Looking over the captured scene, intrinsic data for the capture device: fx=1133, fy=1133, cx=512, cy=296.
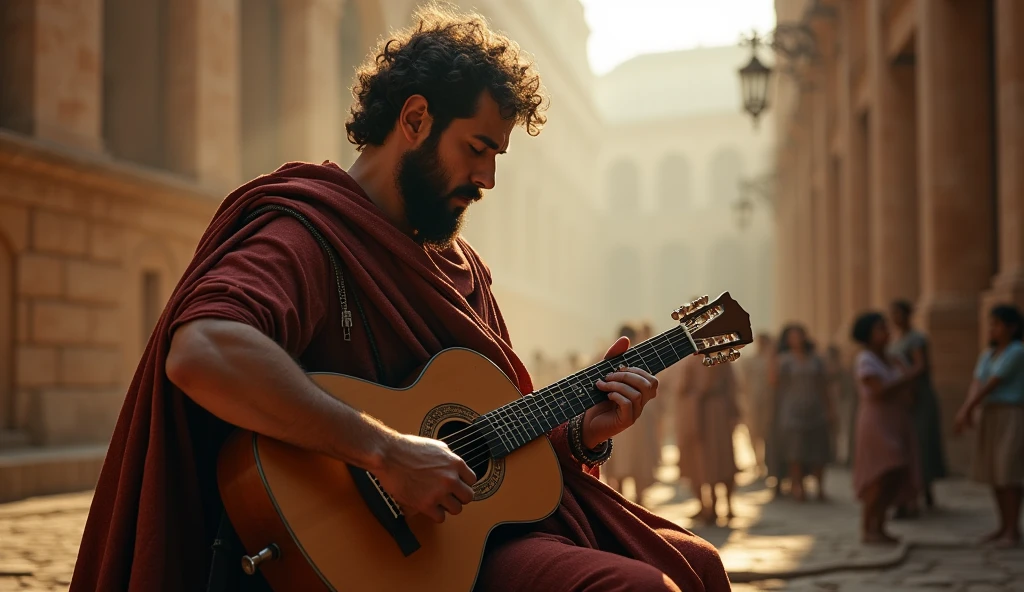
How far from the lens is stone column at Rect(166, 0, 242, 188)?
17250 millimetres

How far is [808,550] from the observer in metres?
8.13

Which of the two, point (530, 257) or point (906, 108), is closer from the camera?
point (906, 108)

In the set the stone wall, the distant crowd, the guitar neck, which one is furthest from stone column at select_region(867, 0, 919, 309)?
the guitar neck

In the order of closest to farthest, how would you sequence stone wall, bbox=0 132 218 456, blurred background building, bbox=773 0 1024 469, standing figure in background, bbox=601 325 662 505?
blurred background building, bbox=773 0 1024 469 → standing figure in background, bbox=601 325 662 505 → stone wall, bbox=0 132 218 456

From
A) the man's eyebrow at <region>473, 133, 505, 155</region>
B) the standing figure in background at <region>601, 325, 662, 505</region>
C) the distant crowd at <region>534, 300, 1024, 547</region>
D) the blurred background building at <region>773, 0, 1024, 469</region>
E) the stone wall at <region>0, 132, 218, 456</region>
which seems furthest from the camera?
the stone wall at <region>0, 132, 218, 456</region>

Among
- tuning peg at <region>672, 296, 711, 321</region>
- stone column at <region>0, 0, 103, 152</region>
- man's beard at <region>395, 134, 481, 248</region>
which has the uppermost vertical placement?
stone column at <region>0, 0, 103, 152</region>

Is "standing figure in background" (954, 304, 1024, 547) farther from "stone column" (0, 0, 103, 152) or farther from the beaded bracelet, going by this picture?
"stone column" (0, 0, 103, 152)

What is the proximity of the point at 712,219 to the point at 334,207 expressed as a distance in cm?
6108

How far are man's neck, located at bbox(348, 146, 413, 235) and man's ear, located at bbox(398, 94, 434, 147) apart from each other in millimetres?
90

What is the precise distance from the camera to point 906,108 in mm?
16094

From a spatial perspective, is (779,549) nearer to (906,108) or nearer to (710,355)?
(710,355)

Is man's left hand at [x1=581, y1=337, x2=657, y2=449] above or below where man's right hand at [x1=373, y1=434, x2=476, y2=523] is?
above

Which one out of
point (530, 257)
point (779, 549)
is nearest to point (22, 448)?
point (779, 549)

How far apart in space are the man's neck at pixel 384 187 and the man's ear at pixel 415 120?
0.09m
